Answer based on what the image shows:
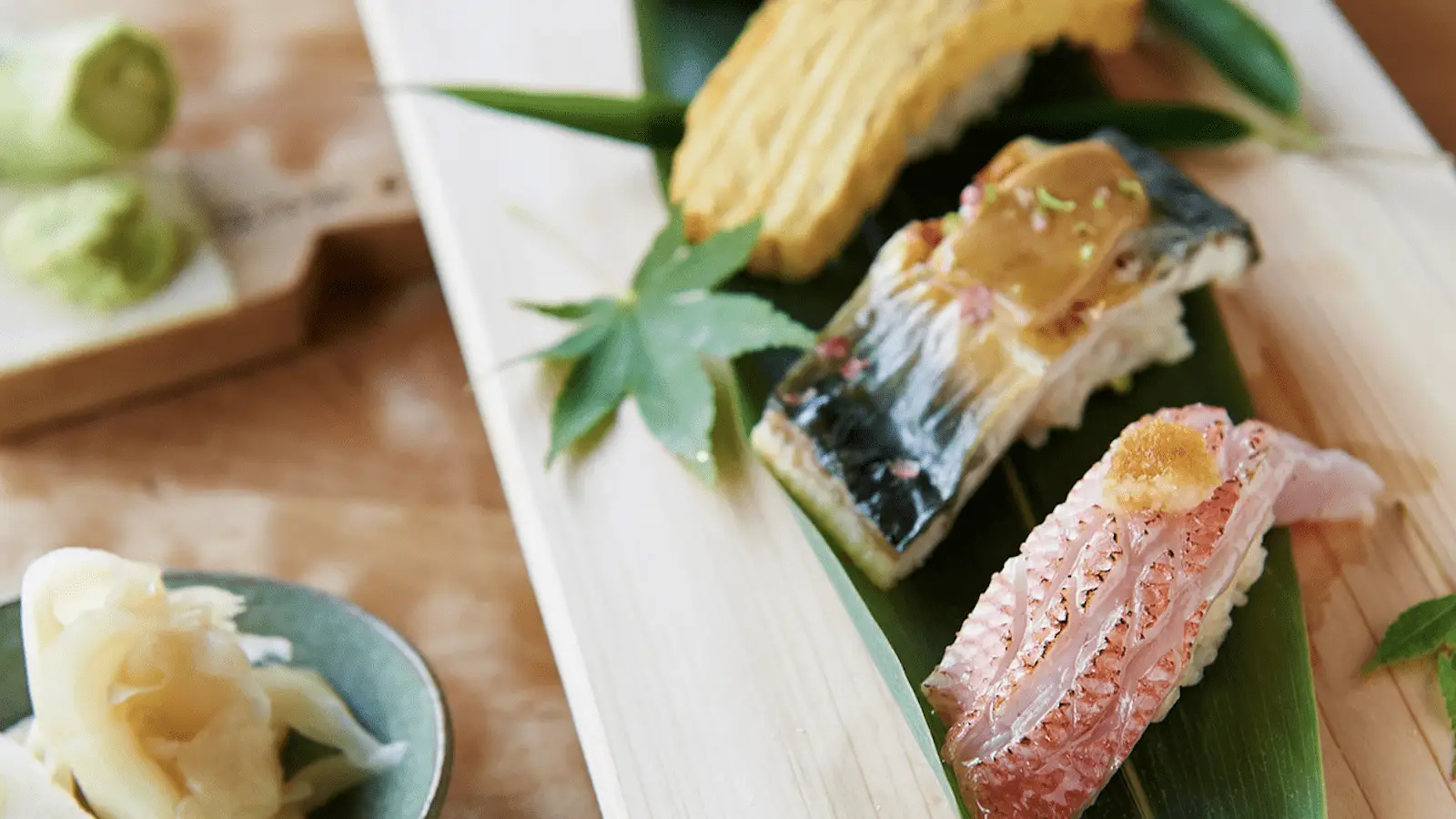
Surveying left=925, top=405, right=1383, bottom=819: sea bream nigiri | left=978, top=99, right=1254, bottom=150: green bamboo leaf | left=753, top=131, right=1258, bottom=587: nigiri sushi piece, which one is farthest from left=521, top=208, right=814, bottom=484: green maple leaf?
left=978, top=99, right=1254, bottom=150: green bamboo leaf

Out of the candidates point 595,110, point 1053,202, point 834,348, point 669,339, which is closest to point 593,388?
point 669,339

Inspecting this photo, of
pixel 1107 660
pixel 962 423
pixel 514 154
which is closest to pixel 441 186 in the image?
pixel 514 154

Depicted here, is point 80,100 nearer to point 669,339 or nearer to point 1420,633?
point 669,339

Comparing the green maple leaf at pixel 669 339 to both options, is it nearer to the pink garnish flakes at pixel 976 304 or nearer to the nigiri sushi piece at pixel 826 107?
the nigiri sushi piece at pixel 826 107

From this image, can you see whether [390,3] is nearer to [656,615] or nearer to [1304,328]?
[656,615]

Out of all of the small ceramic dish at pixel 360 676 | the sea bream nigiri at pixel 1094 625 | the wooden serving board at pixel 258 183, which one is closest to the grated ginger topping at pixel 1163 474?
the sea bream nigiri at pixel 1094 625

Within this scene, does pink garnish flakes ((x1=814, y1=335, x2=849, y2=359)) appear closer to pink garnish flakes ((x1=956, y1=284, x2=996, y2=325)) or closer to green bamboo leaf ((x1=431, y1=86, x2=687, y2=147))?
pink garnish flakes ((x1=956, y1=284, x2=996, y2=325))
